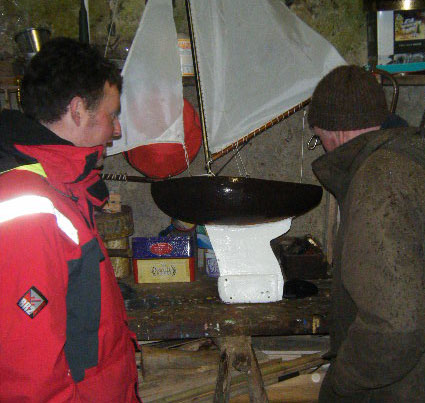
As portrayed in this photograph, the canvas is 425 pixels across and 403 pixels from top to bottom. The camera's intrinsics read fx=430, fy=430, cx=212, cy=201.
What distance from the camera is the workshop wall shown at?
2.17 m

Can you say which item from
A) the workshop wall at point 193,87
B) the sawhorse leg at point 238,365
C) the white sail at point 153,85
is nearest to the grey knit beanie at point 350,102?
the white sail at point 153,85

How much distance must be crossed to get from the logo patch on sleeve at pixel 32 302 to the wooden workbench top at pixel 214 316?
86cm

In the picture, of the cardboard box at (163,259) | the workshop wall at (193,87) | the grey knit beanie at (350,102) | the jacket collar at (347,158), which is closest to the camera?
the jacket collar at (347,158)

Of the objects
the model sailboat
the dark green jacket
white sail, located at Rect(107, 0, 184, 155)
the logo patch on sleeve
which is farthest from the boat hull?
the logo patch on sleeve

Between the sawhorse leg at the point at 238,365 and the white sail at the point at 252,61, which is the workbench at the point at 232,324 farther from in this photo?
the white sail at the point at 252,61

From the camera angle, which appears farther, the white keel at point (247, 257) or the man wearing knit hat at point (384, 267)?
the white keel at point (247, 257)

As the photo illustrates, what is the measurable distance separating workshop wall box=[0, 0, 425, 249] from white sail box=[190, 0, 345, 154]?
41 centimetres

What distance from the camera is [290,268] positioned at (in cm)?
199

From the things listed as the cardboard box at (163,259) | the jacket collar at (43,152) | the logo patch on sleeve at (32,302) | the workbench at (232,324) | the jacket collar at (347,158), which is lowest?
the workbench at (232,324)

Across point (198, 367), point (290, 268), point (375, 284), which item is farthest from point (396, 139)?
point (198, 367)

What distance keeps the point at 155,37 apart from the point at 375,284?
4.40 ft

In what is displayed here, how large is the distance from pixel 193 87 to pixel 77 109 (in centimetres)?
122

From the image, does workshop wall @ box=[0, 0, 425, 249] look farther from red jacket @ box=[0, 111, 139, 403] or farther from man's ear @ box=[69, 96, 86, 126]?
red jacket @ box=[0, 111, 139, 403]

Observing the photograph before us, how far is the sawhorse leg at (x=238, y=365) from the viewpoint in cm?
161
